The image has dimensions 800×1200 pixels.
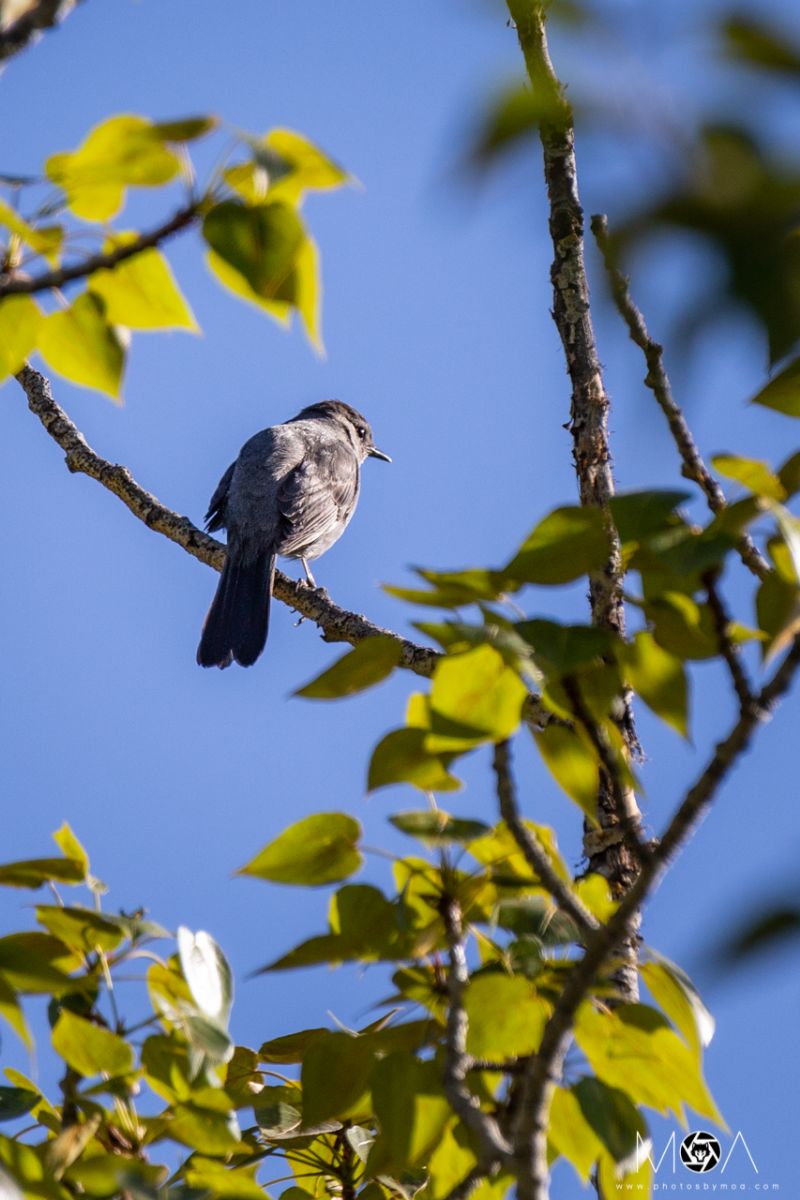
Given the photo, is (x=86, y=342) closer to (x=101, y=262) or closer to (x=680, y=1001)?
(x=101, y=262)

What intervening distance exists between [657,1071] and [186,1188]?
0.56 m

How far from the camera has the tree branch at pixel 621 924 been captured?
1268 mm

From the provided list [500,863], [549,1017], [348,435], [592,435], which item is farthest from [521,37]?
[348,435]

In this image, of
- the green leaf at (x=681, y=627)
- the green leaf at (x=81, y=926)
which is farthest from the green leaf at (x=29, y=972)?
the green leaf at (x=681, y=627)

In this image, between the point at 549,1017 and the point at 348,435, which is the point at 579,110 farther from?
the point at 348,435

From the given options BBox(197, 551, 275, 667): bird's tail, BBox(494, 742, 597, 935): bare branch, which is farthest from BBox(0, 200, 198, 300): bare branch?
BBox(197, 551, 275, 667): bird's tail

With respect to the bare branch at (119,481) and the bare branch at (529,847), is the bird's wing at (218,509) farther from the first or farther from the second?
the bare branch at (529,847)

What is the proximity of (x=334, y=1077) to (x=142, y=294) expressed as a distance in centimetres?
99

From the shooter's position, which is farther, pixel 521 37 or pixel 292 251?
pixel 521 37

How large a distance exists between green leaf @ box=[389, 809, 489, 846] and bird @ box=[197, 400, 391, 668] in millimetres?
5099

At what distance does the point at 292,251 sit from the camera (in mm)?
1396

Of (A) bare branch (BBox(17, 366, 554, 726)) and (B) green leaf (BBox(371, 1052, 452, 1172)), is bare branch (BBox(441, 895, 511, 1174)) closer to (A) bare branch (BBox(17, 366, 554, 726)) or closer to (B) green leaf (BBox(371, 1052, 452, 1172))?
(B) green leaf (BBox(371, 1052, 452, 1172))

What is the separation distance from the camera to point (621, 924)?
132cm

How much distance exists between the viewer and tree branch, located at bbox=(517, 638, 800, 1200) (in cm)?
127
